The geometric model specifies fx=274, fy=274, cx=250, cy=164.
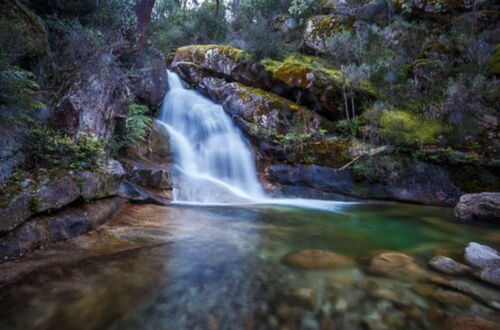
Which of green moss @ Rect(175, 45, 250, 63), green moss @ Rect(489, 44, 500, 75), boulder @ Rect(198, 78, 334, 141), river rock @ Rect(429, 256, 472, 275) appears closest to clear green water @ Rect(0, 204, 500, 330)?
river rock @ Rect(429, 256, 472, 275)

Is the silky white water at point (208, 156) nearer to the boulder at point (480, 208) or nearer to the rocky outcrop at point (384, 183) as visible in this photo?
the rocky outcrop at point (384, 183)

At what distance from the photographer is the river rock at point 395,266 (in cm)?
324

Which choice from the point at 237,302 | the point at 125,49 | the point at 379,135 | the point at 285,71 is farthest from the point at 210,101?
the point at 237,302

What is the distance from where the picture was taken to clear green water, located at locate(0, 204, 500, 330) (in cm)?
221

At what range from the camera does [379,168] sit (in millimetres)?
8805

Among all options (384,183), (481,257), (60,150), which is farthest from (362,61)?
(60,150)

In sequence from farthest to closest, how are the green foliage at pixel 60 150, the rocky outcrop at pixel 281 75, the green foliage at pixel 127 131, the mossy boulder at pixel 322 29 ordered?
the mossy boulder at pixel 322 29, the rocky outcrop at pixel 281 75, the green foliage at pixel 127 131, the green foliage at pixel 60 150

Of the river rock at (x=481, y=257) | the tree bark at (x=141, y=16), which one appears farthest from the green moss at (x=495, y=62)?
the tree bark at (x=141, y=16)

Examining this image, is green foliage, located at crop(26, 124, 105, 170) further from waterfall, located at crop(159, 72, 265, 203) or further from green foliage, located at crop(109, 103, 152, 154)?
waterfall, located at crop(159, 72, 265, 203)

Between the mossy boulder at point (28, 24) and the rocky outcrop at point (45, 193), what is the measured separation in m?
2.16

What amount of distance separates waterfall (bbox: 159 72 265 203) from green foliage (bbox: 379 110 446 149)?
4719 mm

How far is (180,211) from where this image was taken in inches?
234

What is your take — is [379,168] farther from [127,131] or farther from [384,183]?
[127,131]

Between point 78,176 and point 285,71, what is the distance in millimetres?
9067
